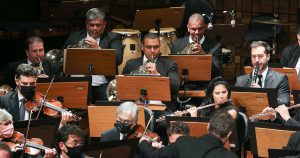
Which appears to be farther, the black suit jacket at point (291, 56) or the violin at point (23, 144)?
the black suit jacket at point (291, 56)

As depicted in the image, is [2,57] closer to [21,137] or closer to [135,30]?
[135,30]

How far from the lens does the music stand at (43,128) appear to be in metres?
7.14

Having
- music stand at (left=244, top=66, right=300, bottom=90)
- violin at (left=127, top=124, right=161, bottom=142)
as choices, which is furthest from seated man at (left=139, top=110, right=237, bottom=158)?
music stand at (left=244, top=66, right=300, bottom=90)

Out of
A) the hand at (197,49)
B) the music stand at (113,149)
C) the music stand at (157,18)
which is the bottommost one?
the music stand at (113,149)

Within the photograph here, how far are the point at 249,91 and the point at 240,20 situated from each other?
155 inches

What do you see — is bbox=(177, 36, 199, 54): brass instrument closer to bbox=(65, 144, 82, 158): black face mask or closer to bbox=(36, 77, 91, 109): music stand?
bbox=(36, 77, 91, 109): music stand

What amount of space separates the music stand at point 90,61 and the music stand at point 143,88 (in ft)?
1.10

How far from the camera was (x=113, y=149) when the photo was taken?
21.8ft

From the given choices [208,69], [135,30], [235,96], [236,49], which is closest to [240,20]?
[236,49]

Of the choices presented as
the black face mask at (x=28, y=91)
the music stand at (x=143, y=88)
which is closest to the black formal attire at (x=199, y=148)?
the black face mask at (x=28, y=91)

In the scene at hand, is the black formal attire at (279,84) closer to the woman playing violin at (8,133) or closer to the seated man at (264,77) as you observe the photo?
the seated man at (264,77)

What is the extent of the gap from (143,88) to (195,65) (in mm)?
706

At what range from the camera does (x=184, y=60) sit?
29.9 ft

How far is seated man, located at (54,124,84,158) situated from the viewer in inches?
275
